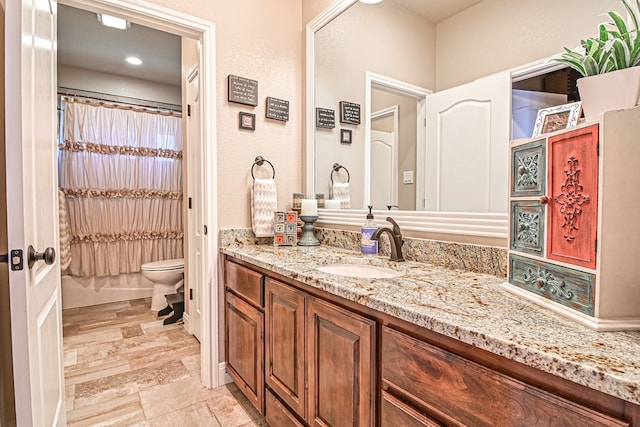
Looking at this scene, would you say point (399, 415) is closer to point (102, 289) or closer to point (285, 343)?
point (285, 343)

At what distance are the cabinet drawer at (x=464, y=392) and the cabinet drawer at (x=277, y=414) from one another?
2.17 ft

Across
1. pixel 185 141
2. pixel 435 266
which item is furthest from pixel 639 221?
pixel 185 141

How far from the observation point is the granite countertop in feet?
1.70

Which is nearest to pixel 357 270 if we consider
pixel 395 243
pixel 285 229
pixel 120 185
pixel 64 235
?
pixel 395 243

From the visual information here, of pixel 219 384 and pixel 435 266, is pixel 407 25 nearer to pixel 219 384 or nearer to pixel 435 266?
pixel 435 266

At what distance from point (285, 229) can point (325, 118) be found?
0.79m

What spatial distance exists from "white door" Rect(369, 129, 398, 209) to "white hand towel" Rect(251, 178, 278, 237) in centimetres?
66

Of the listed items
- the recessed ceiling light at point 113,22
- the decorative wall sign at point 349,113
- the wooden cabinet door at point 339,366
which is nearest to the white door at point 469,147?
the decorative wall sign at point 349,113

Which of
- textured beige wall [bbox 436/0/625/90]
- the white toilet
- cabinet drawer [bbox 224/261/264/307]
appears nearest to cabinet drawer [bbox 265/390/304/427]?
cabinet drawer [bbox 224/261/264/307]

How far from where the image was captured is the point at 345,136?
2.13m

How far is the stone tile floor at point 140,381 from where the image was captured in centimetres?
174

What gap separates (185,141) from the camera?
2955 mm

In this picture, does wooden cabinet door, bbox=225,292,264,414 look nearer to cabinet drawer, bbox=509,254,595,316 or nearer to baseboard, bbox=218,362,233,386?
baseboard, bbox=218,362,233,386

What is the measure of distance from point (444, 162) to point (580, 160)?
0.74m
